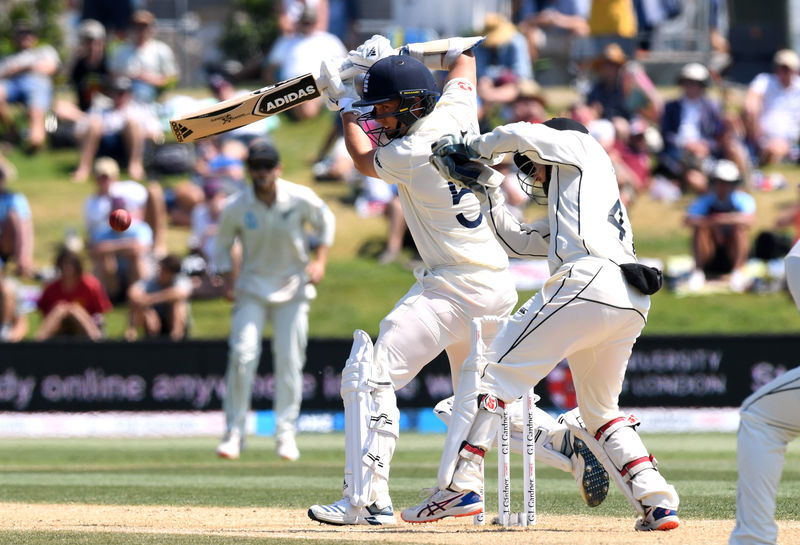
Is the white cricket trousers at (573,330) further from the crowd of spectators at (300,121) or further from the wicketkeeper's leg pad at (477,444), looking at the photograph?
the crowd of spectators at (300,121)

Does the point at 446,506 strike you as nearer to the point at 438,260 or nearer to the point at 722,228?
the point at 438,260

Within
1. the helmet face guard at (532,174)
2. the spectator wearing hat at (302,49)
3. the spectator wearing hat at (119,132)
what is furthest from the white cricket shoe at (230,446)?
the spectator wearing hat at (302,49)

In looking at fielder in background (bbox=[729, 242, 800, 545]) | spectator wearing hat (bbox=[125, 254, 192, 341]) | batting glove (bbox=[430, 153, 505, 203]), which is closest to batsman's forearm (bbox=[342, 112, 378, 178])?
batting glove (bbox=[430, 153, 505, 203])

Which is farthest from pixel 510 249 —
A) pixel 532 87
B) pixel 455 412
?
pixel 532 87

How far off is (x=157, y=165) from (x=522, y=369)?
12.7 meters

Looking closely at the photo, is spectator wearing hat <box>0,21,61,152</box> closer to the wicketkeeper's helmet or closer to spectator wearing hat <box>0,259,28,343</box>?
spectator wearing hat <box>0,259,28,343</box>

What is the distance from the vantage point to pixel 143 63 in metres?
17.8

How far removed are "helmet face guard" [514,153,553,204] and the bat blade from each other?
1300 millimetres

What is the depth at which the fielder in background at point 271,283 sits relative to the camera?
10.0 m

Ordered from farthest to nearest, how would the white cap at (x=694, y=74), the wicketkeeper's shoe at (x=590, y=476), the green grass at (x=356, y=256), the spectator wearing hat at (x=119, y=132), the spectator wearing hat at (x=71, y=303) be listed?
the spectator wearing hat at (x=119, y=132) → the white cap at (x=694, y=74) → the green grass at (x=356, y=256) → the spectator wearing hat at (x=71, y=303) → the wicketkeeper's shoe at (x=590, y=476)

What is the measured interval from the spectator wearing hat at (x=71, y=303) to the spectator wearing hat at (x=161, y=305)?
0.37 m

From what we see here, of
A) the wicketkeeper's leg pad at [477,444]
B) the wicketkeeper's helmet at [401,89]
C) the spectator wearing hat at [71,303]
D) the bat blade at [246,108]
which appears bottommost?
the spectator wearing hat at [71,303]

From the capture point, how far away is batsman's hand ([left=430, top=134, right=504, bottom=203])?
5.53 m

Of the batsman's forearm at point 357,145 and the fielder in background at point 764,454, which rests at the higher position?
the batsman's forearm at point 357,145
